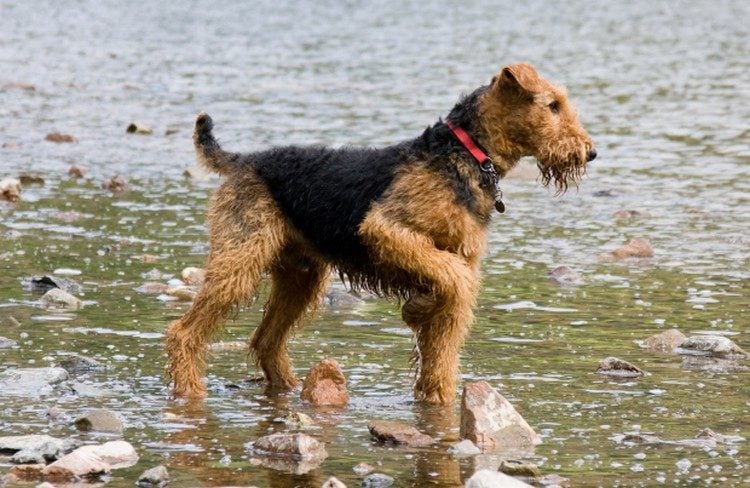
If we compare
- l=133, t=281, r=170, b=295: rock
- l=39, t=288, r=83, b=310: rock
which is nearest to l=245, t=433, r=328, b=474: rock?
l=39, t=288, r=83, b=310: rock

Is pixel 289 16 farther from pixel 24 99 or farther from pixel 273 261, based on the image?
pixel 273 261

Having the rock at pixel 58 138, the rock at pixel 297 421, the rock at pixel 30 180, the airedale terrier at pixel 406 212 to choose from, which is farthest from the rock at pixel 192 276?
the rock at pixel 58 138

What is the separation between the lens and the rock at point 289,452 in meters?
6.29

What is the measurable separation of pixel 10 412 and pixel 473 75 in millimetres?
18437

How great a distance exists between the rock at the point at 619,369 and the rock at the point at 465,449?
1.69 meters

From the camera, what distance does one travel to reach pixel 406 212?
753 centimetres

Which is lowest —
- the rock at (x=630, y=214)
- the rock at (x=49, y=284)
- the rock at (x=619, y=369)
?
the rock at (x=619, y=369)

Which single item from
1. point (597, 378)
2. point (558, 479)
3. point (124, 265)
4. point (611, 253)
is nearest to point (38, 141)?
point (124, 265)

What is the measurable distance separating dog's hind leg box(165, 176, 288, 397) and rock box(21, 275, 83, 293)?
2288 mm

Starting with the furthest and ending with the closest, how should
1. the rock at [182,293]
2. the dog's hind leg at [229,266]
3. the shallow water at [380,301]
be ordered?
the rock at [182,293]
the dog's hind leg at [229,266]
the shallow water at [380,301]

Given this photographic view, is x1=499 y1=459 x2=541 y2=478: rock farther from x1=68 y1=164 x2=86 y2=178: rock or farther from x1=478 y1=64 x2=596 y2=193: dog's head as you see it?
x1=68 y1=164 x2=86 y2=178: rock

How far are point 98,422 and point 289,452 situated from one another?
3.21 feet

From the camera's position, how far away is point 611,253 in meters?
Result: 11.7

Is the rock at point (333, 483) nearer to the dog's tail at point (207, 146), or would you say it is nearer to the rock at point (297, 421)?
the rock at point (297, 421)
